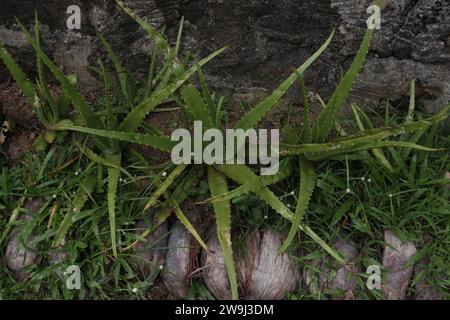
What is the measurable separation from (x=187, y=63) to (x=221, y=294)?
1101 millimetres

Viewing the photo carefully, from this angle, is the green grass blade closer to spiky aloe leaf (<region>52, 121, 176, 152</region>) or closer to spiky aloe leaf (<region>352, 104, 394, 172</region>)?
spiky aloe leaf (<region>352, 104, 394, 172</region>)

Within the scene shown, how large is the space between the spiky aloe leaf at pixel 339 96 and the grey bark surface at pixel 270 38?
11.6 inches

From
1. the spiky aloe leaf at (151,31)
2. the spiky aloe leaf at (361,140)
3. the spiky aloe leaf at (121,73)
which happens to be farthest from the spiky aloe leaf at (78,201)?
the spiky aloe leaf at (361,140)

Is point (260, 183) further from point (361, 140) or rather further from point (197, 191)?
point (361, 140)

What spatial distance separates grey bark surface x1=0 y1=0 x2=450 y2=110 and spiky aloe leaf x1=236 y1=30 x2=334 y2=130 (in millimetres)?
229

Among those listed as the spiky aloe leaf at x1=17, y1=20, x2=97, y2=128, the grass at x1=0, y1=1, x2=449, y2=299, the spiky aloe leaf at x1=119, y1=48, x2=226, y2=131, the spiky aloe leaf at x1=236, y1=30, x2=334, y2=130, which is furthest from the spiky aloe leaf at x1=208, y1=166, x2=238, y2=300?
the spiky aloe leaf at x1=17, y1=20, x2=97, y2=128

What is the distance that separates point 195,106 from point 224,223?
512 mm

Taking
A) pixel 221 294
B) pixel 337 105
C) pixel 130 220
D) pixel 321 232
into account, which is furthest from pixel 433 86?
pixel 130 220

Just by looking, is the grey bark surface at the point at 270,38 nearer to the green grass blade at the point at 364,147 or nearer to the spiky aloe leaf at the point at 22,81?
the spiky aloe leaf at the point at 22,81

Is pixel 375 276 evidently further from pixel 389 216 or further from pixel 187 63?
pixel 187 63

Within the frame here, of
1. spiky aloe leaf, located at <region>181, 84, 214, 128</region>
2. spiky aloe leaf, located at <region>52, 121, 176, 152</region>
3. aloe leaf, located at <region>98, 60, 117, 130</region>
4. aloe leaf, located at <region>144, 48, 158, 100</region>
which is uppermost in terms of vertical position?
aloe leaf, located at <region>144, 48, 158, 100</region>

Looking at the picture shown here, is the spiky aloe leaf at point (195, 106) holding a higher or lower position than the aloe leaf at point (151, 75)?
lower

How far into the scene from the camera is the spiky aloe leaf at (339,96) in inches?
85.6

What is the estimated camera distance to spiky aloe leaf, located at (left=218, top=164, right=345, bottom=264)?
224 cm
